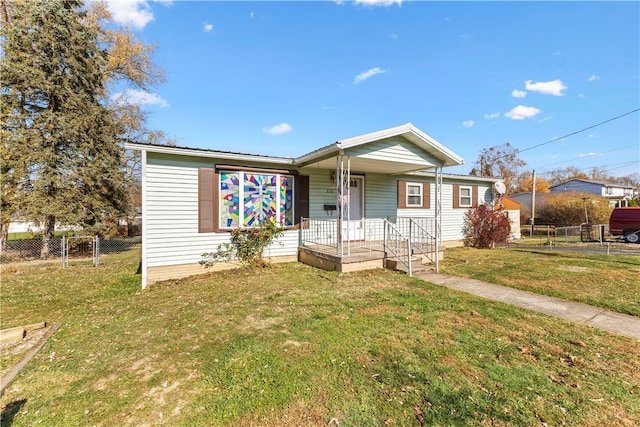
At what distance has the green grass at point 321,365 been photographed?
7.11 ft

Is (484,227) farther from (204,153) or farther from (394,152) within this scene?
(204,153)

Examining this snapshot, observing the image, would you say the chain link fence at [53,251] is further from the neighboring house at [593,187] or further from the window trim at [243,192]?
the neighboring house at [593,187]

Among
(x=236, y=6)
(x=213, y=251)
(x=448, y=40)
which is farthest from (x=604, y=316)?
(x=236, y=6)

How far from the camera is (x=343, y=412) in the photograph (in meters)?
2.15

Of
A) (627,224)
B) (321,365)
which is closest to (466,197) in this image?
(627,224)

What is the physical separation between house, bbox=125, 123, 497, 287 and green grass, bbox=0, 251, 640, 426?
77.1 inches

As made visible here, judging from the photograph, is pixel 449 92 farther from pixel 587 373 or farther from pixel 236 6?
pixel 587 373

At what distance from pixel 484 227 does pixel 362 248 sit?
7245 millimetres

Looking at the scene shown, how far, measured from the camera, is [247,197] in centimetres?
757

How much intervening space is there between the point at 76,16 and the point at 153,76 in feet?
14.0

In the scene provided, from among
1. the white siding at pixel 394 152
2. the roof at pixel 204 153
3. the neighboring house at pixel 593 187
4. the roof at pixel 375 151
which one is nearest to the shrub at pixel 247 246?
the roof at pixel 204 153

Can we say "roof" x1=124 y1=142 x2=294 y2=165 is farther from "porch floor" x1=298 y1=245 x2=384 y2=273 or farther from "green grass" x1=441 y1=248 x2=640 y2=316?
"green grass" x1=441 y1=248 x2=640 y2=316

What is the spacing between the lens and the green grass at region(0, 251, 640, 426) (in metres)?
2.17

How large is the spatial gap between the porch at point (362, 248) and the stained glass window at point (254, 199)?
883mm
